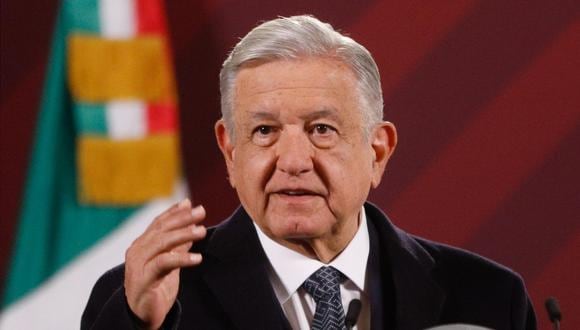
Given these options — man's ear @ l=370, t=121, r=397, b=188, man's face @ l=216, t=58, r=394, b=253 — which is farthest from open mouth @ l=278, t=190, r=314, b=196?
man's ear @ l=370, t=121, r=397, b=188

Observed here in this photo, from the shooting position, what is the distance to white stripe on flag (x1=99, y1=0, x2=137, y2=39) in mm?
2877

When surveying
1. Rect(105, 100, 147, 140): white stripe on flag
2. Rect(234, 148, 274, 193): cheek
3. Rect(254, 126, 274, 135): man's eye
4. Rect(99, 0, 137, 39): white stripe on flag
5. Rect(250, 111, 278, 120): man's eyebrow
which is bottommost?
Rect(105, 100, 147, 140): white stripe on flag

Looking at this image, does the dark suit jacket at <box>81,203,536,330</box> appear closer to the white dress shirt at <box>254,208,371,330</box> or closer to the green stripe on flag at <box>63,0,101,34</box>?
the white dress shirt at <box>254,208,371,330</box>

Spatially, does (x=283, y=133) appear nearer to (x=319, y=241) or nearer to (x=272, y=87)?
(x=272, y=87)

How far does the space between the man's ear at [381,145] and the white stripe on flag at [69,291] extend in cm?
99

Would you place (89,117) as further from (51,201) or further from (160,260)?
(160,260)

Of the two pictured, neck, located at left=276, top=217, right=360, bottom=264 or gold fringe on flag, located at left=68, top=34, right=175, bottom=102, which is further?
gold fringe on flag, located at left=68, top=34, right=175, bottom=102

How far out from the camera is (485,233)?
2.99 m

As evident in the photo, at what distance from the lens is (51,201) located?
285cm

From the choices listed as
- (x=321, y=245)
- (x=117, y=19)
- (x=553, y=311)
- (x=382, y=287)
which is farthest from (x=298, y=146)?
(x=117, y=19)

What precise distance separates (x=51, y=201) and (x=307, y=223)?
A: 4.00ft

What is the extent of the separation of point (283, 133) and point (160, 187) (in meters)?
1.11

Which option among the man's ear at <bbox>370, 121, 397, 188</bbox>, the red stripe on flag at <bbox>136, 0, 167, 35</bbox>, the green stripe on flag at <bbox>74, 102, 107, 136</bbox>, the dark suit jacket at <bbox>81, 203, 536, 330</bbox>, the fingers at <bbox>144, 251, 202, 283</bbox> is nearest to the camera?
the fingers at <bbox>144, 251, 202, 283</bbox>

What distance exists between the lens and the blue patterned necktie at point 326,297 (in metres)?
1.84
